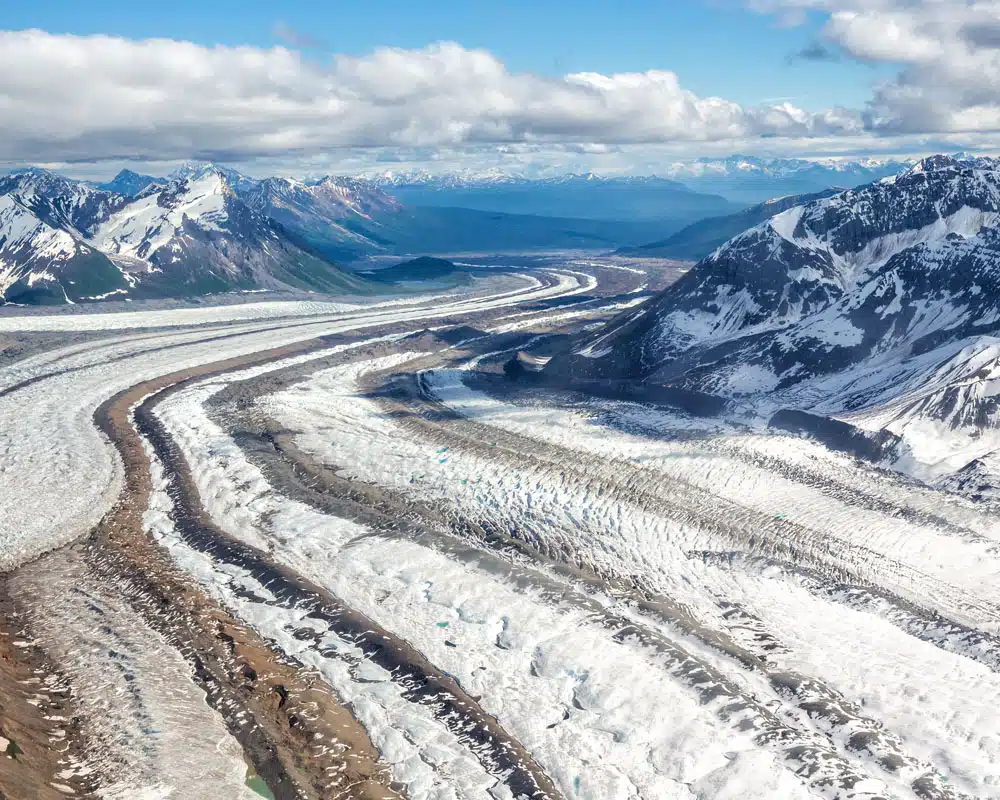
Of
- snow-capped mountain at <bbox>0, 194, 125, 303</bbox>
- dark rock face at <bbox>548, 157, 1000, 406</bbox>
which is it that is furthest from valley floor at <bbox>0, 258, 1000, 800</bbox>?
snow-capped mountain at <bbox>0, 194, 125, 303</bbox>

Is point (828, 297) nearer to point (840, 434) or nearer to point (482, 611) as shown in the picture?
point (840, 434)

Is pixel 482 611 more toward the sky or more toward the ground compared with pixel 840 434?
more toward the ground

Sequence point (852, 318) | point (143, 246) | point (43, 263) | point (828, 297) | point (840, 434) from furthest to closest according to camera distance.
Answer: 1. point (143, 246)
2. point (43, 263)
3. point (828, 297)
4. point (852, 318)
5. point (840, 434)

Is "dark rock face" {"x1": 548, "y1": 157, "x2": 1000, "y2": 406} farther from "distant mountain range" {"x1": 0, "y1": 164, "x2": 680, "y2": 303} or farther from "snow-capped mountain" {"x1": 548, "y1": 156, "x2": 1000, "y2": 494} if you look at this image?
"distant mountain range" {"x1": 0, "y1": 164, "x2": 680, "y2": 303}

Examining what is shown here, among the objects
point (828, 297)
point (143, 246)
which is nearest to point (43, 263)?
point (143, 246)

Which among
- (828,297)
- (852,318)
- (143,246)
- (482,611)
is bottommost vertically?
(482,611)

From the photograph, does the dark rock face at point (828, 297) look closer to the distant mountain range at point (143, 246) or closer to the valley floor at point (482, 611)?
the valley floor at point (482, 611)

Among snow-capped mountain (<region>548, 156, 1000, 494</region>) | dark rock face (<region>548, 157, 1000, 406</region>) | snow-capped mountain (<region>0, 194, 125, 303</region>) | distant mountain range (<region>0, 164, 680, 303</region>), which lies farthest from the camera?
distant mountain range (<region>0, 164, 680, 303</region>)

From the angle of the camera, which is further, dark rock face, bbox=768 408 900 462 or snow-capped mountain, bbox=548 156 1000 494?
snow-capped mountain, bbox=548 156 1000 494
